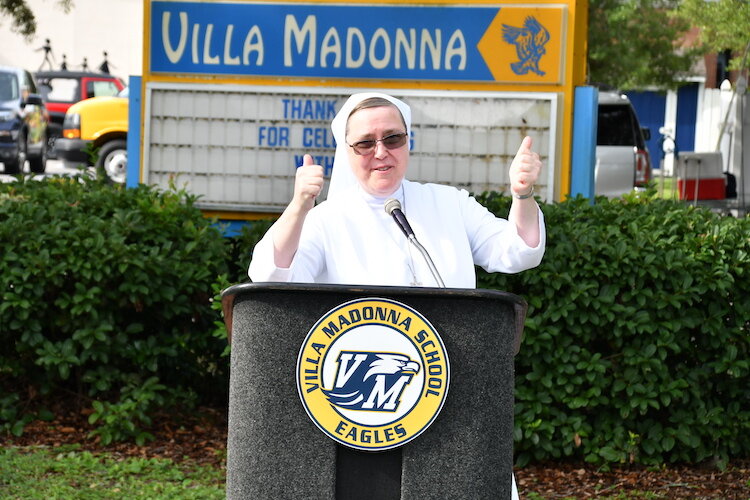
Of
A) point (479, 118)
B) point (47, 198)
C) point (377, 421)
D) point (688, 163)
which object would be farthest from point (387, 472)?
point (688, 163)

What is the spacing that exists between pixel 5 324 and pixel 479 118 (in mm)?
3115

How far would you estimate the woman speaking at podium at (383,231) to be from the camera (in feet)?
10.8

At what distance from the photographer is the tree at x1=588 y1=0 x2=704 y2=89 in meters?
26.0

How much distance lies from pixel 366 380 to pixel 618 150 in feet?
47.2

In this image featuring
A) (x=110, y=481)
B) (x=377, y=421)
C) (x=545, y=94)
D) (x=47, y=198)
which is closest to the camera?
(x=377, y=421)

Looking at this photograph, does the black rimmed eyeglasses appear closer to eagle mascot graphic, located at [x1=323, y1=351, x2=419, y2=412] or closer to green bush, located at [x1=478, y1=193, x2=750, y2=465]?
eagle mascot graphic, located at [x1=323, y1=351, x2=419, y2=412]

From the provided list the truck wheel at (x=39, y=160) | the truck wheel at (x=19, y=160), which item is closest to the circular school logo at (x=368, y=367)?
the truck wheel at (x=19, y=160)

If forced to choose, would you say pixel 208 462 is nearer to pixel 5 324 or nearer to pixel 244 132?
pixel 5 324

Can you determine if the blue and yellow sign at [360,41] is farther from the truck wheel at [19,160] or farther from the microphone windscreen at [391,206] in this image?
the truck wheel at [19,160]

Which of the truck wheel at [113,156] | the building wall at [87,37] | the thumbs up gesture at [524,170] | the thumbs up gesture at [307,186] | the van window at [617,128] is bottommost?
the thumbs up gesture at [307,186]

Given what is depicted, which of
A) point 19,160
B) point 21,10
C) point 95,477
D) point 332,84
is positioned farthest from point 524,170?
point 19,160

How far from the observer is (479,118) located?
23.9 feet

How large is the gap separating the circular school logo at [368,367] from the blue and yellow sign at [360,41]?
463cm

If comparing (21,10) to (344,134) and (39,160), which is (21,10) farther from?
(344,134)
